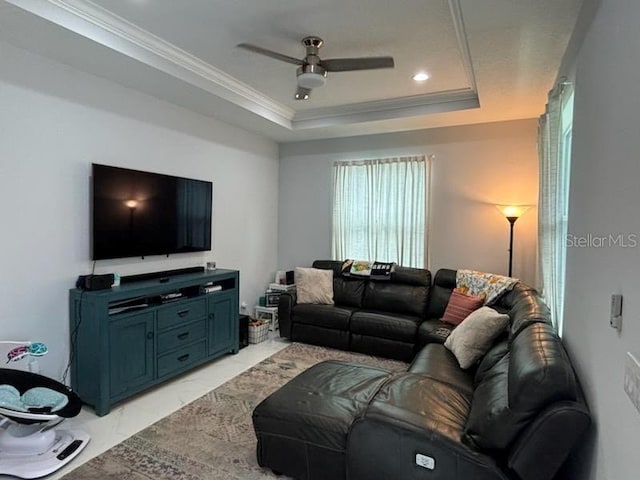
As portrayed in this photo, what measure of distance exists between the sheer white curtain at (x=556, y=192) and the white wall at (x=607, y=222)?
0.53m

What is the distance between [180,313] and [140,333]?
417 mm

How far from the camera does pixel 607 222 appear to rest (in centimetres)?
136

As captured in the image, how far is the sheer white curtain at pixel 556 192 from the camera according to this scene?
2406mm

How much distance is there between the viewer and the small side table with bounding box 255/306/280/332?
4773 millimetres

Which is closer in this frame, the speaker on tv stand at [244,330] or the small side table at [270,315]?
the speaker on tv stand at [244,330]

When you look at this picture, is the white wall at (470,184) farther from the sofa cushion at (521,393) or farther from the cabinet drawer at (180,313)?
the sofa cushion at (521,393)

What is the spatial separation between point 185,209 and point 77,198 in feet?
3.34

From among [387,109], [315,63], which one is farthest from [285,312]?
[315,63]

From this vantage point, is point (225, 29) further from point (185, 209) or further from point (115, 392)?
point (115, 392)

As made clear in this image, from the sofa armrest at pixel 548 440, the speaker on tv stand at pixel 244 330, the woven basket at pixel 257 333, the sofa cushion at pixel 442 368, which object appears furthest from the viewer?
the woven basket at pixel 257 333

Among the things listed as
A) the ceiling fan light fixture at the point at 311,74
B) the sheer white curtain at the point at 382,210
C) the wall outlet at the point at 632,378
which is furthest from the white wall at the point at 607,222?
the sheer white curtain at the point at 382,210

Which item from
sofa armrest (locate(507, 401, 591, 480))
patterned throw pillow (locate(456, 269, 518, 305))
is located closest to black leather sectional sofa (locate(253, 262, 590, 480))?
sofa armrest (locate(507, 401, 591, 480))

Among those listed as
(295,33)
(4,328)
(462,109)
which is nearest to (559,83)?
(462,109)

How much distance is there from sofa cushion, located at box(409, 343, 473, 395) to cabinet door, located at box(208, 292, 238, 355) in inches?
79.5
